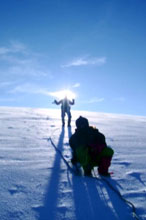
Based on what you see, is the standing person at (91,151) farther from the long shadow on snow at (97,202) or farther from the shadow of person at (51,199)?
the shadow of person at (51,199)

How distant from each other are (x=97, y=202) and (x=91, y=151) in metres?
1.08

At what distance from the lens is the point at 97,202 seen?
2711mm

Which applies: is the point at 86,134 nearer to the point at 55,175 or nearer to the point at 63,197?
the point at 55,175

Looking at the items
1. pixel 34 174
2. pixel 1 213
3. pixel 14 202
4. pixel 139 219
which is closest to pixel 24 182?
pixel 34 174

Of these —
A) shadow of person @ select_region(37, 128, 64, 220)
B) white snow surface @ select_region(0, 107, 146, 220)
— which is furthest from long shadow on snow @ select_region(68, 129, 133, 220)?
shadow of person @ select_region(37, 128, 64, 220)

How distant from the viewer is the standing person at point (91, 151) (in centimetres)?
368

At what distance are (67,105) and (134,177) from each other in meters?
8.29

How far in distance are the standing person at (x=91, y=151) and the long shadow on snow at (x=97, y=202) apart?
340 mm

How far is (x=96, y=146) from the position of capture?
3.66m

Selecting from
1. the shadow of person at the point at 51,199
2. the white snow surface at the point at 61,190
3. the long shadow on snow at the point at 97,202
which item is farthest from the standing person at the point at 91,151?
the shadow of person at the point at 51,199

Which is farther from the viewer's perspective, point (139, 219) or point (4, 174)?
point (4, 174)

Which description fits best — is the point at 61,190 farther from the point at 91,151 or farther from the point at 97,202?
the point at 91,151

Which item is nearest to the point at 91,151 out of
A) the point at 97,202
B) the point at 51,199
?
the point at 97,202

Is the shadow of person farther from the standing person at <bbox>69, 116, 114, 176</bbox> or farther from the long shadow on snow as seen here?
the standing person at <bbox>69, 116, 114, 176</bbox>
